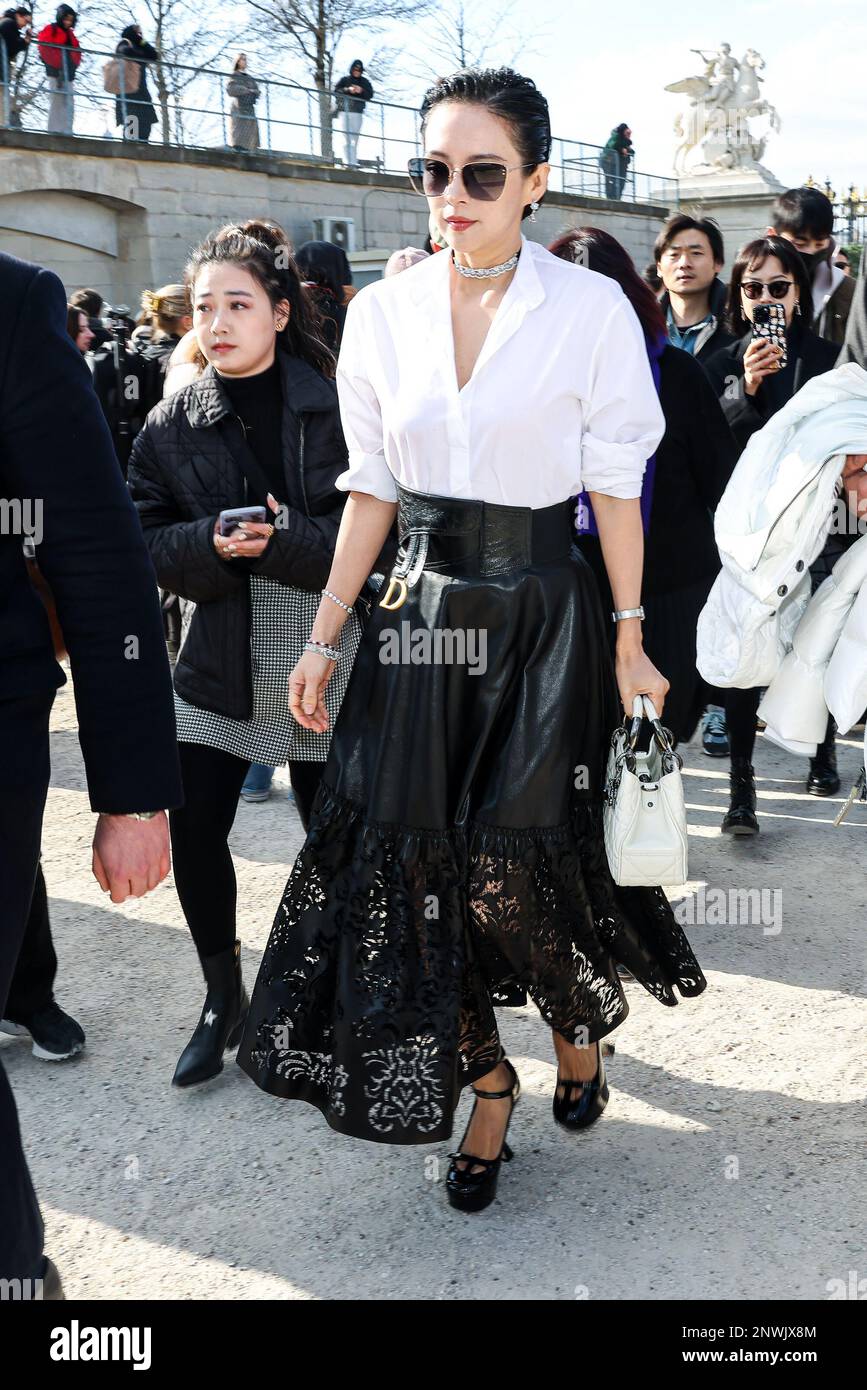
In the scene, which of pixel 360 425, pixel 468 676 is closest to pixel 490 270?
pixel 360 425

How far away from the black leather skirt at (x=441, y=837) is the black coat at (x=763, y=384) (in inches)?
105

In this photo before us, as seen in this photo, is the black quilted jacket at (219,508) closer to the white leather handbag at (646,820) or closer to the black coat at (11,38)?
the white leather handbag at (646,820)

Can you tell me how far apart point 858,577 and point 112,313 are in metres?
7.46

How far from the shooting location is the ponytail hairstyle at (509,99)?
261 cm

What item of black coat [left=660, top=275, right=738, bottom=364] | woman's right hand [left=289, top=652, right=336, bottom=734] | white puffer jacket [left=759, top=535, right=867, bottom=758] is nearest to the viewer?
woman's right hand [left=289, top=652, right=336, bottom=734]

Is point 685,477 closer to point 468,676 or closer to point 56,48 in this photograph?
point 468,676

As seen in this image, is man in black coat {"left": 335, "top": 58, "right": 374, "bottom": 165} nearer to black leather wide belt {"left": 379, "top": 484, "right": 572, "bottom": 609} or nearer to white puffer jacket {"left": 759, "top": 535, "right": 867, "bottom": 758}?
white puffer jacket {"left": 759, "top": 535, "right": 867, "bottom": 758}

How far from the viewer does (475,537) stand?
271 cm

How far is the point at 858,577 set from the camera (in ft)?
10.3

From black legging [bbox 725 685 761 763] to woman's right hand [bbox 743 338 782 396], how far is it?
123 cm

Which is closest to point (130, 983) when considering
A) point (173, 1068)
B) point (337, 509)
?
point (173, 1068)

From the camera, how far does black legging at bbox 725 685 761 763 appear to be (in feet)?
16.7

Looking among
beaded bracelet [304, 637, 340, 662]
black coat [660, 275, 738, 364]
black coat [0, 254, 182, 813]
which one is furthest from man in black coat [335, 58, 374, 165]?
black coat [0, 254, 182, 813]

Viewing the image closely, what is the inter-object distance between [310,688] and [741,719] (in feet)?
8.63
